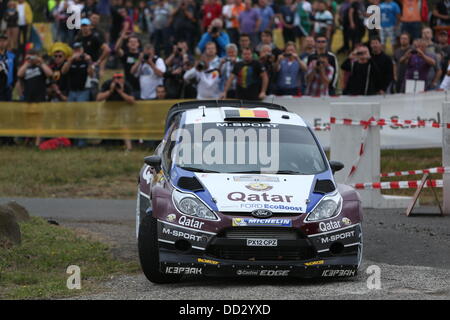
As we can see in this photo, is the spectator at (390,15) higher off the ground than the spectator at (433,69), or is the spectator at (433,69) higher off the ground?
the spectator at (390,15)

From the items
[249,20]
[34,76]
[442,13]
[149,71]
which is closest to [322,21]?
[249,20]

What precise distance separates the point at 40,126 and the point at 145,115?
2.19m

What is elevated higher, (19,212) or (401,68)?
(401,68)

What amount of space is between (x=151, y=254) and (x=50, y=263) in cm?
226

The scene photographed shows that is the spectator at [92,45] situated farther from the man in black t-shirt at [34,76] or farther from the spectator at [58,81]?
the man in black t-shirt at [34,76]

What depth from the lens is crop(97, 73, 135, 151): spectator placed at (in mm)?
21938

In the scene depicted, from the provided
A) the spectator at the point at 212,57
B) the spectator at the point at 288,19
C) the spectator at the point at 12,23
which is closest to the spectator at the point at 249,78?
the spectator at the point at 212,57

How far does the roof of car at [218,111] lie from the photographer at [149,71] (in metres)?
9.07

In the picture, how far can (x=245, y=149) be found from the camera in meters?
11.4

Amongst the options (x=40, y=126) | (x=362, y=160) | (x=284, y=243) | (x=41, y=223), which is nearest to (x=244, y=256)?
(x=284, y=243)

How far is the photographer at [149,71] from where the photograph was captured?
22.1 m

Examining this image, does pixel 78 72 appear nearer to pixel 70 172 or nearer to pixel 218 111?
pixel 70 172

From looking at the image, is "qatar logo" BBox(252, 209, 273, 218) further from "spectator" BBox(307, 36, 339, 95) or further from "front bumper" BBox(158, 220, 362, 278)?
"spectator" BBox(307, 36, 339, 95)
